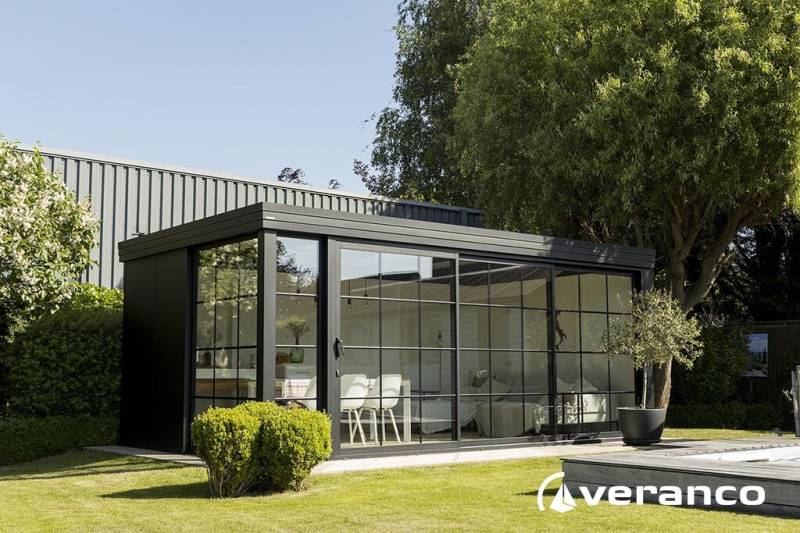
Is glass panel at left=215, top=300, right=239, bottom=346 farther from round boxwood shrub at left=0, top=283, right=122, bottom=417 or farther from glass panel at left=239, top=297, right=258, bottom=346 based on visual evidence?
round boxwood shrub at left=0, top=283, right=122, bottom=417

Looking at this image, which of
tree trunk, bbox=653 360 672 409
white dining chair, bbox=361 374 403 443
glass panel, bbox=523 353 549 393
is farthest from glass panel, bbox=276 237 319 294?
tree trunk, bbox=653 360 672 409

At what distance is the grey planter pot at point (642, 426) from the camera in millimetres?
11273

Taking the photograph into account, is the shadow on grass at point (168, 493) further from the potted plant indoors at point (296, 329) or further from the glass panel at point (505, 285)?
the glass panel at point (505, 285)

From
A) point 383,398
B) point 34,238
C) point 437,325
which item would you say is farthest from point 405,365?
point 34,238

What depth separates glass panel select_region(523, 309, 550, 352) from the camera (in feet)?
37.4

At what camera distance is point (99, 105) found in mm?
20266

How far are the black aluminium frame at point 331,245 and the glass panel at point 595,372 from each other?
2.38ft

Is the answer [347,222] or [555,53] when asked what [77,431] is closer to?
[347,222]

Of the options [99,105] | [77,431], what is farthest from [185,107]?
[77,431]

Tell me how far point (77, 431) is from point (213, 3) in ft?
30.5

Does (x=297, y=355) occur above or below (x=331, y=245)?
below

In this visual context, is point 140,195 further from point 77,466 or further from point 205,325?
point 77,466

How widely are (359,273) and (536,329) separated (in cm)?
282

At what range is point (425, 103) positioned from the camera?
2522 centimetres
